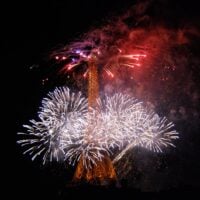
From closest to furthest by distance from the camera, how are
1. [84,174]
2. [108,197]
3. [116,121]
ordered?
[108,197] → [116,121] → [84,174]

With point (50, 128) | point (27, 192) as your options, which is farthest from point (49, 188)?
point (50, 128)

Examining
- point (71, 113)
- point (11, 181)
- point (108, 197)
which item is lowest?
point (108, 197)

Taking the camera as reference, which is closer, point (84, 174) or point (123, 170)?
point (84, 174)

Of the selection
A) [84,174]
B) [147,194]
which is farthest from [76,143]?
[84,174]

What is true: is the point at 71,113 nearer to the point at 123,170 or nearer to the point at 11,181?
the point at 11,181

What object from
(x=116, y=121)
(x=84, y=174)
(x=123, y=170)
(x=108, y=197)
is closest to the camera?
(x=108, y=197)

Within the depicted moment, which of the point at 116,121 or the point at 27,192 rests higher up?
the point at 116,121

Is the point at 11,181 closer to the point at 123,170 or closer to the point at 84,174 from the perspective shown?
the point at 84,174

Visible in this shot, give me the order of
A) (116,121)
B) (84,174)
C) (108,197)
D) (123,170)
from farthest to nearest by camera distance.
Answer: (123,170) → (84,174) → (116,121) → (108,197)

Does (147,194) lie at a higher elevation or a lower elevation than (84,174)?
lower
